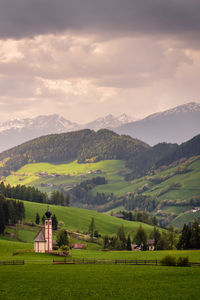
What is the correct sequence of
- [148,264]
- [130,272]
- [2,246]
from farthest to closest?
[2,246]
[148,264]
[130,272]

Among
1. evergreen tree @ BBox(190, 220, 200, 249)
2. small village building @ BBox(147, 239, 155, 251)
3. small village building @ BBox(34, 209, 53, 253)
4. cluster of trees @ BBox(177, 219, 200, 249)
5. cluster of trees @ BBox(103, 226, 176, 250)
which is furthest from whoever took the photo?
small village building @ BBox(147, 239, 155, 251)

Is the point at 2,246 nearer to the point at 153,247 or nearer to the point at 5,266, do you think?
the point at 5,266

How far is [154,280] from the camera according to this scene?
69.9 metres

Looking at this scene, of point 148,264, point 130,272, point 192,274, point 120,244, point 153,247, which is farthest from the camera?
point 153,247

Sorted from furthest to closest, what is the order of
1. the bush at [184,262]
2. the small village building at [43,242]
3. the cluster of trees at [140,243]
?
1. the cluster of trees at [140,243]
2. the small village building at [43,242]
3. the bush at [184,262]

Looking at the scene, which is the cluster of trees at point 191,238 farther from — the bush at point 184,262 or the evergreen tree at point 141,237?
the bush at point 184,262

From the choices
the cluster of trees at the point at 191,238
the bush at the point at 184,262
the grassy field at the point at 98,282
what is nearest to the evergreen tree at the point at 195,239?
the cluster of trees at the point at 191,238

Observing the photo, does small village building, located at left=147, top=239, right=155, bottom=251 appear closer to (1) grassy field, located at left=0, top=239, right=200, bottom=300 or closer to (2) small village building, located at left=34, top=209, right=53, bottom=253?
(2) small village building, located at left=34, top=209, right=53, bottom=253

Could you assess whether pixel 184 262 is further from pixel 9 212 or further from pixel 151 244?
pixel 9 212

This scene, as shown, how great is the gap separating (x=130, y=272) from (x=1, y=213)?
105853 millimetres

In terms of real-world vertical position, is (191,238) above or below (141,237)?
below

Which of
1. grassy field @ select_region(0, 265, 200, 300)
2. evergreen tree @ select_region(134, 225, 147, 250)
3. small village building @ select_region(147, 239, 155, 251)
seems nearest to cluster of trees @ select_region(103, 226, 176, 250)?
evergreen tree @ select_region(134, 225, 147, 250)

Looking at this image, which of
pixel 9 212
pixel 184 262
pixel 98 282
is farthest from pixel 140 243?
pixel 98 282

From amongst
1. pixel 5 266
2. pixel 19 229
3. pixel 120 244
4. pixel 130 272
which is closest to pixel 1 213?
pixel 19 229
